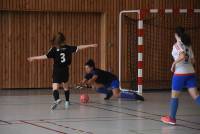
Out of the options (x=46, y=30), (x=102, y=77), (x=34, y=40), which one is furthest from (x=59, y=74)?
(x=46, y=30)

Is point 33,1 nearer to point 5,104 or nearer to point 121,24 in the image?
point 121,24

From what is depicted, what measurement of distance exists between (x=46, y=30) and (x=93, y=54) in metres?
2.02

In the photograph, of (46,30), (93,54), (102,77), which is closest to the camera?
(102,77)

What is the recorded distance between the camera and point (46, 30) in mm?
19797

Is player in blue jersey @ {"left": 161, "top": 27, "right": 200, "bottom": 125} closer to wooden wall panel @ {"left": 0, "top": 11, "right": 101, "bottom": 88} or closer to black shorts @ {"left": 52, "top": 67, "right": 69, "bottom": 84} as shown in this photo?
black shorts @ {"left": 52, "top": 67, "right": 69, "bottom": 84}

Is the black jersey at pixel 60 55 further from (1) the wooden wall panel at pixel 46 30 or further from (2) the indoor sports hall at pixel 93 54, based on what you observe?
(1) the wooden wall panel at pixel 46 30

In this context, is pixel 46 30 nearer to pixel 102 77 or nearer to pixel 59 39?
pixel 102 77

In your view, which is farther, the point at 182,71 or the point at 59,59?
the point at 59,59

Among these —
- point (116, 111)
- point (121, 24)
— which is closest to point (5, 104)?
point (116, 111)

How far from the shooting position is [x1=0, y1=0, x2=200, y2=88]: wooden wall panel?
19.3 metres

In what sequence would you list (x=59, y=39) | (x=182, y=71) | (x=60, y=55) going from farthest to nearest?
1. (x=60, y=55)
2. (x=59, y=39)
3. (x=182, y=71)

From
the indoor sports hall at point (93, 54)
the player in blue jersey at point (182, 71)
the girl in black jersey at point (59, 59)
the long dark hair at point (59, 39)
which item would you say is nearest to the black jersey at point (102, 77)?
the indoor sports hall at point (93, 54)

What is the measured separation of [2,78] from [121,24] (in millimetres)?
4719

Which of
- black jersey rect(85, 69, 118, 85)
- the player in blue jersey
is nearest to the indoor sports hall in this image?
black jersey rect(85, 69, 118, 85)
